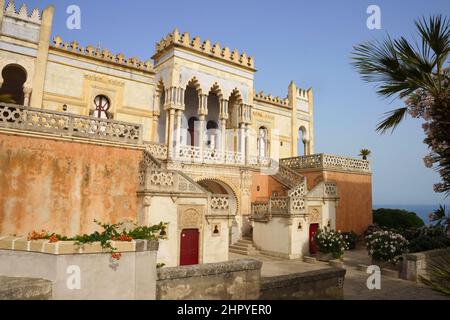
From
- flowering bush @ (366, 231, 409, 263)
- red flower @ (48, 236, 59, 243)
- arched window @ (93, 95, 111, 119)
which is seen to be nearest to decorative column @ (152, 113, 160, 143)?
arched window @ (93, 95, 111, 119)

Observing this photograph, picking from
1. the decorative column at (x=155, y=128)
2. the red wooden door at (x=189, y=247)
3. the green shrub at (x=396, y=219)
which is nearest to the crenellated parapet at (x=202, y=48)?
the decorative column at (x=155, y=128)

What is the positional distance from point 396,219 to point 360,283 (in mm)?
14824

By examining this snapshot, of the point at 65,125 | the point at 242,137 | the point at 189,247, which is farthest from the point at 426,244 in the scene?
the point at 65,125

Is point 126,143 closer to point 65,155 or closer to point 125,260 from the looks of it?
point 65,155

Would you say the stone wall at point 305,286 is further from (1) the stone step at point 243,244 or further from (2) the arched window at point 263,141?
(2) the arched window at point 263,141

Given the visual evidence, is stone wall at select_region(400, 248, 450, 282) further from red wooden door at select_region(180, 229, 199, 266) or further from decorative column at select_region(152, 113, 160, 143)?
decorative column at select_region(152, 113, 160, 143)

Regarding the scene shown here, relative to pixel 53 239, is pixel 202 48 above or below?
above

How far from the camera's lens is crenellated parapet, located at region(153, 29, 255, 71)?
61.7ft

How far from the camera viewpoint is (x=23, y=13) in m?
16.6

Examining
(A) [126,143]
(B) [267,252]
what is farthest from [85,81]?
(B) [267,252]

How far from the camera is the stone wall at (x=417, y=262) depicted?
39.0 feet

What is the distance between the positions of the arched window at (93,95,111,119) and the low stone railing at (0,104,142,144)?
24.2 ft

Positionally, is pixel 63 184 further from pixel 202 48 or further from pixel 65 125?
pixel 202 48

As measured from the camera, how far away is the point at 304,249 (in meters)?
16.7
